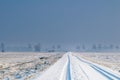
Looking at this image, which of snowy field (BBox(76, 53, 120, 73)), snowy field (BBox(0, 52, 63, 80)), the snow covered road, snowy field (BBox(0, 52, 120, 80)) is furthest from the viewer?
snowy field (BBox(76, 53, 120, 73))

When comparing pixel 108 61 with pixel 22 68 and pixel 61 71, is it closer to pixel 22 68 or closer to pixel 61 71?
pixel 22 68

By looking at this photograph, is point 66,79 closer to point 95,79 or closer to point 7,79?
Answer: point 95,79

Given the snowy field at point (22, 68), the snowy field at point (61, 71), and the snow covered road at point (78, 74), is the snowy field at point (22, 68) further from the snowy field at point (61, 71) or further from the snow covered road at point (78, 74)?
the snow covered road at point (78, 74)

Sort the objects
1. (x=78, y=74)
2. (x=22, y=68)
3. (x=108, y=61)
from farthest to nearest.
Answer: (x=108, y=61), (x=22, y=68), (x=78, y=74)

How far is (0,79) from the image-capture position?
19094mm

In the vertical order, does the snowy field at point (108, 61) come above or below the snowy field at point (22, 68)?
below

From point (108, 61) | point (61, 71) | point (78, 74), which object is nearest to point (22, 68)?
point (61, 71)

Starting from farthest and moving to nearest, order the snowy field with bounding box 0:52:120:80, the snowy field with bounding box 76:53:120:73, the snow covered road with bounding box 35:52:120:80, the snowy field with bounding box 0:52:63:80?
the snowy field with bounding box 76:53:120:73
the snowy field with bounding box 0:52:63:80
the snowy field with bounding box 0:52:120:80
the snow covered road with bounding box 35:52:120:80

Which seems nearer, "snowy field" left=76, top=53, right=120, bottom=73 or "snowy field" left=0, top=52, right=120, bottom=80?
"snowy field" left=0, top=52, right=120, bottom=80

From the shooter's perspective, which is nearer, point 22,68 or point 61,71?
point 61,71

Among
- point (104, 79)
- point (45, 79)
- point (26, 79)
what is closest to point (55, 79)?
point (45, 79)

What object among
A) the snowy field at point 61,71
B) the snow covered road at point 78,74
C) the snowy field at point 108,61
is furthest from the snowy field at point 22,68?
the snowy field at point 108,61

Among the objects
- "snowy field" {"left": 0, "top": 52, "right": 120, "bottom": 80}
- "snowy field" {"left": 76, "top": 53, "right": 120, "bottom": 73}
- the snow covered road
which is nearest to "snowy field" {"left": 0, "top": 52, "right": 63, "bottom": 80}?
"snowy field" {"left": 0, "top": 52, "right": 120, "bottom": 80}

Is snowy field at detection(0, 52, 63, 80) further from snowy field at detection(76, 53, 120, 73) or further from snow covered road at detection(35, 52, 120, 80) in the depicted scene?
snowy field at detection(76, 53, 120, 73)
